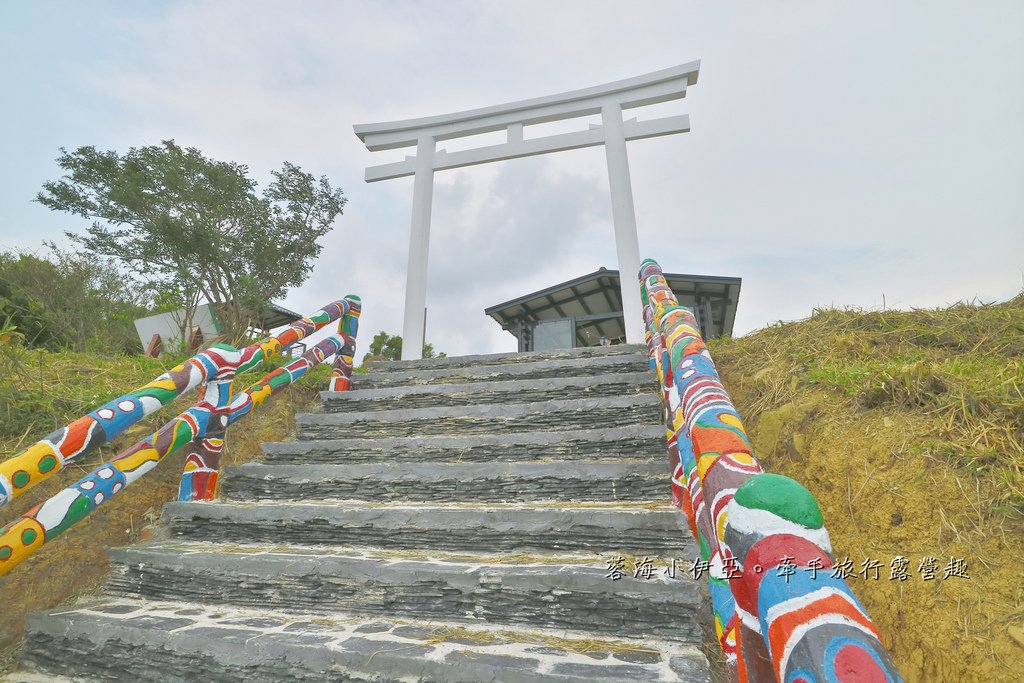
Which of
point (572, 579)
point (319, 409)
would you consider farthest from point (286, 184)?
point (572, 579)

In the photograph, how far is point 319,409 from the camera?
3.60 meters

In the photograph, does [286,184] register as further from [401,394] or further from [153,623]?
[153,623]

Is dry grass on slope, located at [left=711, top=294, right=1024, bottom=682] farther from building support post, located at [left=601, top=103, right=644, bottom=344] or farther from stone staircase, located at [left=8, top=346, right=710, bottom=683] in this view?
building support post, located at [left=601, top=103, right=644, bottom=344]

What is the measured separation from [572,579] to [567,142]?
5.14 metres

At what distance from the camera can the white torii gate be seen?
5.45 m

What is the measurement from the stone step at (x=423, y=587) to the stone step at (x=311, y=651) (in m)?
0.05

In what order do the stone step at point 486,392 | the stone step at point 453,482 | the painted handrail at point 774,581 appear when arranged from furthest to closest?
the stone step at point 486,392
the stone step at point 453,482
the painted handrail at point 774,581

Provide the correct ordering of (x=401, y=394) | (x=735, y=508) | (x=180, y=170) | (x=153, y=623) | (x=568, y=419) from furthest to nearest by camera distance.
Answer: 1. (x=180, y=170)
2. (x=401, y=394)
3. (x=568, y=419)
4. (x=153, y=623)
5. (x=735, y=508)

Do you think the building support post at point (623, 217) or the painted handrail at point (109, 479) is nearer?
the painted handrail at point (109, 479)

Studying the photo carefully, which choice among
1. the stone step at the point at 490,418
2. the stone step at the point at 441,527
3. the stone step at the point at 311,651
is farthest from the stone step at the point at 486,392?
the stone step at the point at 311,651

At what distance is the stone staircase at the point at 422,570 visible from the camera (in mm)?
1506

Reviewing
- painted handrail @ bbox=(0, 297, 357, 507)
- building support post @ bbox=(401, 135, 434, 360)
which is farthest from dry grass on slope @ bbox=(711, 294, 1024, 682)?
building support post @ bbox=(401, 135, 434, 360)

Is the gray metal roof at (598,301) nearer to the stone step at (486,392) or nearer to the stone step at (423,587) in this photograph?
the stone step at (486,392)

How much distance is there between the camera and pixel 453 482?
8.13ft
